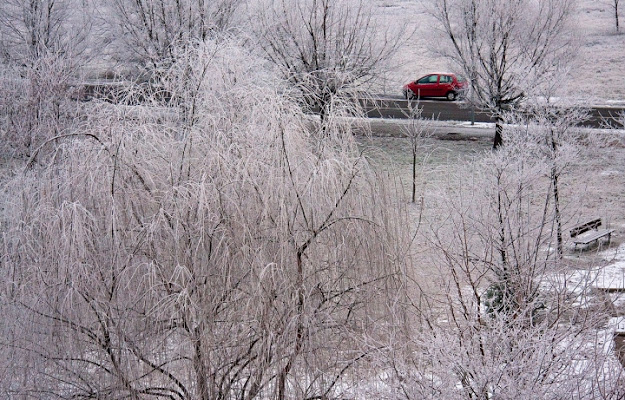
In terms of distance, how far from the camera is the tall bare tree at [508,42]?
25844mm

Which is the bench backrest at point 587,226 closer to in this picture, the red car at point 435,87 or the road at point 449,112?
the road at point 449,112

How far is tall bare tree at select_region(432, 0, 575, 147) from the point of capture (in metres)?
25.8

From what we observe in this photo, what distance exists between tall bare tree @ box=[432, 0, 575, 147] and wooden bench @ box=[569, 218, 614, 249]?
20.4 ft

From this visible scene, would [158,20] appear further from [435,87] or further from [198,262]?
[198,262]

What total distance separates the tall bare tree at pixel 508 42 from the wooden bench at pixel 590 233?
6231 mm

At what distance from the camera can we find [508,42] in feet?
86.3

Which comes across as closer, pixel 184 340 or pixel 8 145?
pixel 184 340

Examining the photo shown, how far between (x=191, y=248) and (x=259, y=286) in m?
0.92

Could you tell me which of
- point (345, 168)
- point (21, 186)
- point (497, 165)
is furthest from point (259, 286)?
point (497, 165)

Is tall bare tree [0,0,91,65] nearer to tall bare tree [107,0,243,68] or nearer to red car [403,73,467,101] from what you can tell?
tall bare tree [107,0,243,68]

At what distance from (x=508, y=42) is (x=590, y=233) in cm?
888

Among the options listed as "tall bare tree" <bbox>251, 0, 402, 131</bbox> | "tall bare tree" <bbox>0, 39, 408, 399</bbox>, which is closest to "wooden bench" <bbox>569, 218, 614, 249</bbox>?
"tall bare tree" <bbox>251, 0, 402, 131</bbox>

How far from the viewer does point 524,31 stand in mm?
26031

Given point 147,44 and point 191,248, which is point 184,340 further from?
point 147,44
